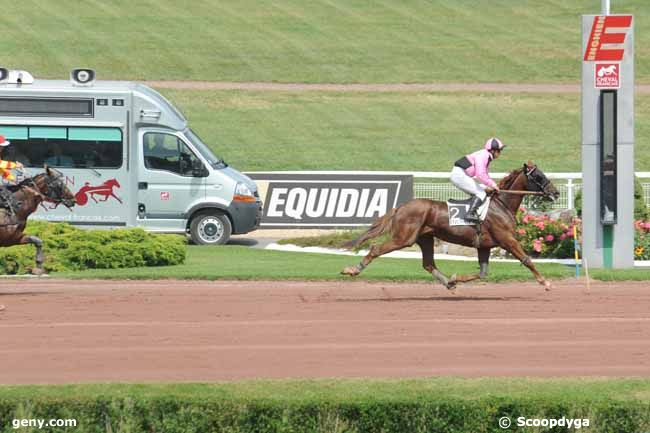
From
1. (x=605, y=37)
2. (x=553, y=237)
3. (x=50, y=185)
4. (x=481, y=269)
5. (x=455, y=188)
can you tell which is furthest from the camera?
(x=455, y=188)

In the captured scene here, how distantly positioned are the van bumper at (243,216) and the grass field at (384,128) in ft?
40.2

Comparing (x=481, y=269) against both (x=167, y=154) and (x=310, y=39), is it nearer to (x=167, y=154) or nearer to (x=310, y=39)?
(x=167, y=154)

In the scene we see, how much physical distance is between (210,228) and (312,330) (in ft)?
37.2

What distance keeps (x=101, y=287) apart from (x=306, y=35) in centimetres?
3697

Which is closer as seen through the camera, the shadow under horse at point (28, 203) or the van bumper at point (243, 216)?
the shadow under horse at point (28, 203)

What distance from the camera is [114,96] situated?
25.4m

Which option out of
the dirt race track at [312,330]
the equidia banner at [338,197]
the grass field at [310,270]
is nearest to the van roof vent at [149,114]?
the equidia banner at [338,197]

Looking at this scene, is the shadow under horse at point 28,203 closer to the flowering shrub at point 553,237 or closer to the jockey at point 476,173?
the jockey at point 476,173

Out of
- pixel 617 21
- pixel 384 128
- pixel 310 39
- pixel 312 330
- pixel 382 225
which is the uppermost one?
pixel 310 39

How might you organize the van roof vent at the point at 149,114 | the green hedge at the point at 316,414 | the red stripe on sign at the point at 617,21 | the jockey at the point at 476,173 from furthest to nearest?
1. the van roof vent at the point at 149,114
2. the red stripe on sign at the point at 617,21
3. the jockey at the point at 476,173
4. the green hedge at the point at 316,414

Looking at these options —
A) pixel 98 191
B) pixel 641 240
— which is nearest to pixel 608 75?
pixel 641 240

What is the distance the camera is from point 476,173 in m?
17.0

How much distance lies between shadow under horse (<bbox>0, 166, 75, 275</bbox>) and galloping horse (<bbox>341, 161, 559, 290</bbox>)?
13.3 feet

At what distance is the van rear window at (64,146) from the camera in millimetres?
25312
